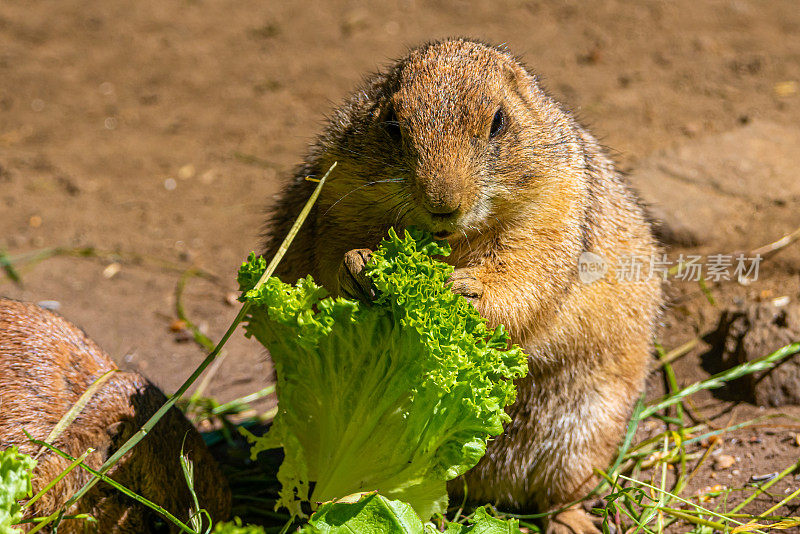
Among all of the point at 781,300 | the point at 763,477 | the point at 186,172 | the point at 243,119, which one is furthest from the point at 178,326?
the point at 781,300

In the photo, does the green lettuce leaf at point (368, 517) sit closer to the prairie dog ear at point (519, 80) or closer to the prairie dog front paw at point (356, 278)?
the prairie dog front paw at point (356, 278)

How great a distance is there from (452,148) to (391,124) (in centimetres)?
39

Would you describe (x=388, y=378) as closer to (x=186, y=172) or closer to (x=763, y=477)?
(x=763, y=477)

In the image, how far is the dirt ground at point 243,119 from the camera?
5773 millimetres

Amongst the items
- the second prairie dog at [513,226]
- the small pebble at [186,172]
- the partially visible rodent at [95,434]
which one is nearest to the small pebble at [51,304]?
the small pebble at [186,172]

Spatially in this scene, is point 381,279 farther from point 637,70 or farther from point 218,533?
point 637,70

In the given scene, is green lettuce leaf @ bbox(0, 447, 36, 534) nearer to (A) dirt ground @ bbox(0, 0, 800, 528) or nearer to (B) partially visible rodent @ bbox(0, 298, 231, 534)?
(B) partially visible rodent @ bbox(0, 298, 231, 534)

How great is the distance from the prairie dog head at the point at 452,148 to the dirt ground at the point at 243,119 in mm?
1936

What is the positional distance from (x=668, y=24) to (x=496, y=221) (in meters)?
5.81

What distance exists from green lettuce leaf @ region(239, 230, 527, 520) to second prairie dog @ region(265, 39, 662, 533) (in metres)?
0.17

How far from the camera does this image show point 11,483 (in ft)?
8.84

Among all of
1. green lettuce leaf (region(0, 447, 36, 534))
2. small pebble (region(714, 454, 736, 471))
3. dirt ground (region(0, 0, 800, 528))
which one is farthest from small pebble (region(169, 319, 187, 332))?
small pebble (region(714, 454, 736, 471))

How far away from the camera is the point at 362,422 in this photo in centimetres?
329

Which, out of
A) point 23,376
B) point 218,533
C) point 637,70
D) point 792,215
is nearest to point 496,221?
point 218,533
